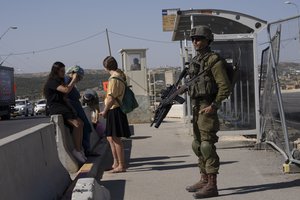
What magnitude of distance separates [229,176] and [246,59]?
3.91 metres

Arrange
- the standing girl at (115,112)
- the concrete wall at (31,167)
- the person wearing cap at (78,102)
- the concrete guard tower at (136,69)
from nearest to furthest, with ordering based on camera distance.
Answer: the concrete wall at (31,167) → the standing girl at (115,112) → the person wearing cap at (78,102) → the concrete guard tower at (136,69)

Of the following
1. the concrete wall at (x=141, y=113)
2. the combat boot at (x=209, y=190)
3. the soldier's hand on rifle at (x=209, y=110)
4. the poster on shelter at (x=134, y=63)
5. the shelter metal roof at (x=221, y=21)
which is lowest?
the combat boot at (x=209, y=190)

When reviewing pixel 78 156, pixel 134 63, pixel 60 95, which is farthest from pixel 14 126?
pixel 60 95

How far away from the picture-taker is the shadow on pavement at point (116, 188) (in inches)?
265

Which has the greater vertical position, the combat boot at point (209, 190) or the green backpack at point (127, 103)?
the green backpack at point (127, 103)

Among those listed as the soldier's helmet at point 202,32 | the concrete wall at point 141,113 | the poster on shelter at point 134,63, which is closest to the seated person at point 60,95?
the soldier's helmet at point 202,32

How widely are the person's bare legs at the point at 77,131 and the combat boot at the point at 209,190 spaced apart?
298 cm

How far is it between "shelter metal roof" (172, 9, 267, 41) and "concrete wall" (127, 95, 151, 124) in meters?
6.51

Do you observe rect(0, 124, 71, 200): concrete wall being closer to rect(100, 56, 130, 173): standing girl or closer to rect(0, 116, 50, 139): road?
rect(100, 56, 130, 173): standing girl

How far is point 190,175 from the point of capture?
798 cm

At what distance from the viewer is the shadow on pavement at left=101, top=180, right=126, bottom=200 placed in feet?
22.1

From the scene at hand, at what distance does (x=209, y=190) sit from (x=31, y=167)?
215 cm

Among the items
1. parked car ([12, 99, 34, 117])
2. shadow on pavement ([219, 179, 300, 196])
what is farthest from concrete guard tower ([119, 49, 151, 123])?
parked car ([12, 99, 34, 117])

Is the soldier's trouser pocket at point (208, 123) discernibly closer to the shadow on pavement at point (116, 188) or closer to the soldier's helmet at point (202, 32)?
the soldier's helmet at point (202, 32)
